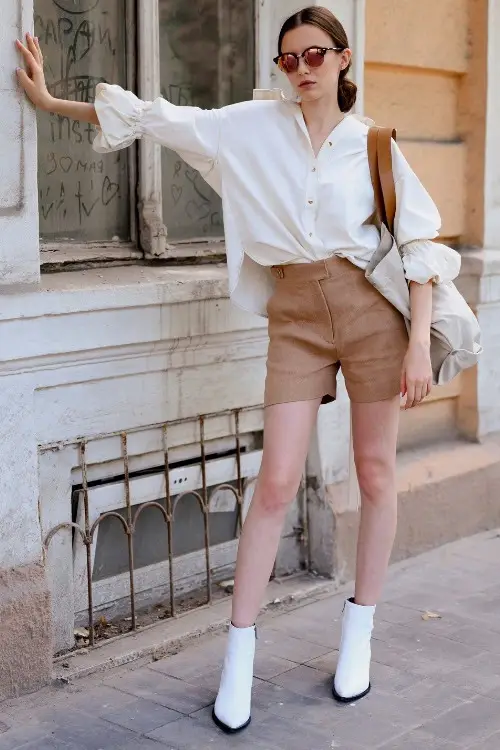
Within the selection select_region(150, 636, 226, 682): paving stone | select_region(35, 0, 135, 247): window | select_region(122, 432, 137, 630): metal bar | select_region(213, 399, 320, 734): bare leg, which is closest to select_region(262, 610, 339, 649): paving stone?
select_region(150, 636, 226, 682): paving stone

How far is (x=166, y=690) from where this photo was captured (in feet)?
11.8

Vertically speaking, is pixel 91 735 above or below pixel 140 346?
below

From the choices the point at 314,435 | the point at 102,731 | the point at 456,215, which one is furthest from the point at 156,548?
the point at 456,215

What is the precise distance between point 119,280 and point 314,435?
1.04 meters

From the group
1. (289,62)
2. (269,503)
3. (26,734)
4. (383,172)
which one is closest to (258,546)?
(269,503)

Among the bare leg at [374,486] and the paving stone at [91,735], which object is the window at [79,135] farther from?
the paving stone at [91,735]

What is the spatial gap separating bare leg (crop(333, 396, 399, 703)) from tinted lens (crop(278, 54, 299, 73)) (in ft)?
3.15

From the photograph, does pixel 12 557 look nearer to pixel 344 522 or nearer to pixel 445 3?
pixel 344 522

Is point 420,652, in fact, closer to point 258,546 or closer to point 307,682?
point 307,682

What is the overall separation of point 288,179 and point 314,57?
0.33 m

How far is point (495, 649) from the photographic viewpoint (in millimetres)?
3969

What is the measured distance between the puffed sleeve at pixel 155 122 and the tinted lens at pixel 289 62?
247mm

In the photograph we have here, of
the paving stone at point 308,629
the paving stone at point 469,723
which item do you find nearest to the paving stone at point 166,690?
the paving stone at point 308,629

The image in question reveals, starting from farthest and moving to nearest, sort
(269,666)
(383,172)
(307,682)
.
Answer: (269,666), (307,682), (383,172)
